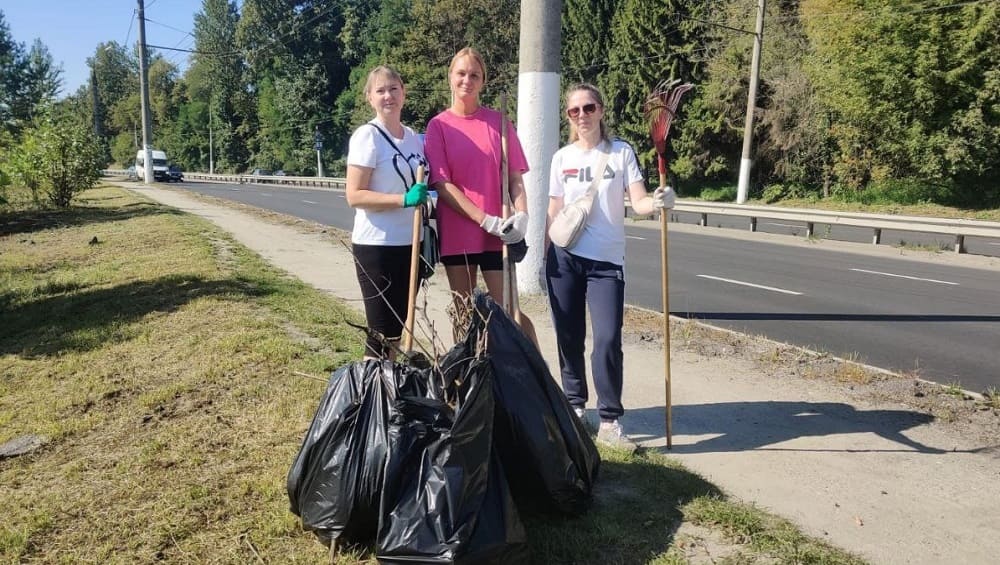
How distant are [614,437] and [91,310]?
20.3 ft

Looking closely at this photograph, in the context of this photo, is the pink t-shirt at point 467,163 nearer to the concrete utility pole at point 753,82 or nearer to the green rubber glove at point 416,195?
the green rubber glove at point 416,195

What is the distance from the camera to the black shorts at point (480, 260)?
3.75 metres

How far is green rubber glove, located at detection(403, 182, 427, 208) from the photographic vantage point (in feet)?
11.0

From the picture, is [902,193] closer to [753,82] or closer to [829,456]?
[753,82]

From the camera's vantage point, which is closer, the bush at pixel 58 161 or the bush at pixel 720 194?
the bush at pixel 58 161

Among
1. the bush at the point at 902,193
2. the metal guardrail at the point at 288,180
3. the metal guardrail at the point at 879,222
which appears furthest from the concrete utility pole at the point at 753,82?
the metal guardrail at the point at 288,180

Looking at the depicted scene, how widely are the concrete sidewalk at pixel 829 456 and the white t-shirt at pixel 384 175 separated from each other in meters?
1.87

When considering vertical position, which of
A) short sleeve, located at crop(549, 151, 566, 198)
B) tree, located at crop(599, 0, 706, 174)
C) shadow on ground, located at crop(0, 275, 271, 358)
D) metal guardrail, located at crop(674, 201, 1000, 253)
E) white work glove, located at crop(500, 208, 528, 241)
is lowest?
shadow on ground, located at crop(0, 275, 271, 358)

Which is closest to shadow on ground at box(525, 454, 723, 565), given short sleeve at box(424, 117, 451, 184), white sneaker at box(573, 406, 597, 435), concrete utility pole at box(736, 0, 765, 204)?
white sneaker at box(573, 406, 597, 435)

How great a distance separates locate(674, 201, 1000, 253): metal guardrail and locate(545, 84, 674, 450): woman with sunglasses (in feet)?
43.7

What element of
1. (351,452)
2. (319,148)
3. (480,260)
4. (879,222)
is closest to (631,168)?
(480,260)

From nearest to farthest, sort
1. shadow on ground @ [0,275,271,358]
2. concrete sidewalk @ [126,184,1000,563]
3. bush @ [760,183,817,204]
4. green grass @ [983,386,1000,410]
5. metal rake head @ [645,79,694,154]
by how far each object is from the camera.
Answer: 1. concrete sidewalk @ [126,184,1000,563]
2. metal rake head @ [645,79,694,154]
3. green grass @ [983,386,1000,410]
4. shadow on ground @ [0,275,271,358]
5. bush @ [760,183,817,204]

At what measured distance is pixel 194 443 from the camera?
3969 millimetres

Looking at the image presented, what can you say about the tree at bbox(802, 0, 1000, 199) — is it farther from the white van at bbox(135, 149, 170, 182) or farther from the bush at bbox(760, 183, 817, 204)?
the white van at bbox(135, 149, 170, 182)
